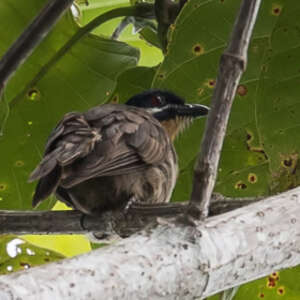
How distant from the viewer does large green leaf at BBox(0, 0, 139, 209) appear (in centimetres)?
397

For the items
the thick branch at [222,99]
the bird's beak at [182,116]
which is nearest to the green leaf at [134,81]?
the bird's beak at [182,116]

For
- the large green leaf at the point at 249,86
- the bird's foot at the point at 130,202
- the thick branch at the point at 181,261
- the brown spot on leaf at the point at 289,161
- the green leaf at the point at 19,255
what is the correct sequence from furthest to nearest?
the green leaf at the point at 19,255, the large green leaf at the point at 249,86, the brown spot on leaf at the point at 289,161, the bird's foot at the point at 130,202, the thick branch at the point at 181,261

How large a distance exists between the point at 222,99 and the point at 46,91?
205cm

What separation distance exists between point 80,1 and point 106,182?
136cm

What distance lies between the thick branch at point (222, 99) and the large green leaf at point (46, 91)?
1.93 meters

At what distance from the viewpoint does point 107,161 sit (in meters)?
3.05

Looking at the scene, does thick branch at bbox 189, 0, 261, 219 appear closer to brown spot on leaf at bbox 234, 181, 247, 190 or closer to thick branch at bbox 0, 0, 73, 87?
thick branch at bbox 0, 0, 73, 87

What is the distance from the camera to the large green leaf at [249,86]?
3.30 m

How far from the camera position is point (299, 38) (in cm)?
338

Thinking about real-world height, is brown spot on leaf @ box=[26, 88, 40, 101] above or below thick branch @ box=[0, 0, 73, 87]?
above

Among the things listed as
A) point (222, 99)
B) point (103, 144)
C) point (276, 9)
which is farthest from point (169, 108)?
point (222, 99)

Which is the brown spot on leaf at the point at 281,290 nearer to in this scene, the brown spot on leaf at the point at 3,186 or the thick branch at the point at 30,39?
the brown spot on leaf at the point at 3,186

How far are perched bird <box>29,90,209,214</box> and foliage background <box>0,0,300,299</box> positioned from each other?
30 cm

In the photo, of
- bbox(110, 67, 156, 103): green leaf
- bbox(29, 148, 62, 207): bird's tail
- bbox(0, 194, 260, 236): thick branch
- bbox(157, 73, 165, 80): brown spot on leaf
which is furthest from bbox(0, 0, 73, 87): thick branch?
bbox(110, 67, 156, 103): green leaf
